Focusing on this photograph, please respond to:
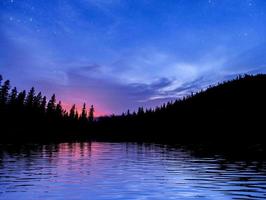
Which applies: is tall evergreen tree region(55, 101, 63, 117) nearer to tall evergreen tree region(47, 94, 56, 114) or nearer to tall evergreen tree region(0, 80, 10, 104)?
tall evergreen tree region(47, 94, 56, 114)

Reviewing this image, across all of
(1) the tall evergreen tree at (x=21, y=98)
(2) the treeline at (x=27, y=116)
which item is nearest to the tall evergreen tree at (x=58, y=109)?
(2) the treeline at (x=27, y=116)

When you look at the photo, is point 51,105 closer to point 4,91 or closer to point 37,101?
point 37,101

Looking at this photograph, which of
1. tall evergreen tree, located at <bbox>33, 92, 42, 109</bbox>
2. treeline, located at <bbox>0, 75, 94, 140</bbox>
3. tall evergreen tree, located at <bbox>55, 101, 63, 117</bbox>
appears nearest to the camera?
treeline, located at <bbox>0, 75, 94, 140</bbox>

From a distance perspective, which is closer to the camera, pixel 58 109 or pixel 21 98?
pixel 21 98

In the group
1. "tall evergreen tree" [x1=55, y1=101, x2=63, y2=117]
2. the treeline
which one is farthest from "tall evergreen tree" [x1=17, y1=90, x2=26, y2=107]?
"tall evergreen tree" [x1=55, y1=101, x2=63, y2=117]

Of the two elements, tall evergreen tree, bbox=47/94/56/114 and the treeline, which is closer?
the treeline

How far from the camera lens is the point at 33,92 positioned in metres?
166

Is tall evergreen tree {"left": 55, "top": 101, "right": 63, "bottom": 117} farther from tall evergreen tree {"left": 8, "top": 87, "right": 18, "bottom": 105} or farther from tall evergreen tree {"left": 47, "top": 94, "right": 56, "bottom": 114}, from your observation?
tall evergreen tree {"left": 8, "top": 87, "right": 18, "bottom": 105}

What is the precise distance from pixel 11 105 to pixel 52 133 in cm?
3472

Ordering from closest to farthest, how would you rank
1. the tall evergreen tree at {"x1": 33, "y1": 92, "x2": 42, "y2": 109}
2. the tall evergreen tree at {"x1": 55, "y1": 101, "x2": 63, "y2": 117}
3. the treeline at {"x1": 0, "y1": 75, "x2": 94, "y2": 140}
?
1. the treeline at {"x1": 0, "y1": 75, "x2": 94, "y2": 140}
2. the tall evergreen tree at {"x1": 33, "y1": 92, "x2": 42, "y2": 109}
3. the tall evergreen tree at {"x1": 55, "y1": 101, "x2": 63, "y2": 117}

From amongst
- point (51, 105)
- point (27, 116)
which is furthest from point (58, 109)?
point (27, 116)

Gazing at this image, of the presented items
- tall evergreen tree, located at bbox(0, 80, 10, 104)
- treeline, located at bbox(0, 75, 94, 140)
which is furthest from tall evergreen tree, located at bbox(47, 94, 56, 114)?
tall evergreen tree, located at bbox(0, 80, 10, 104)

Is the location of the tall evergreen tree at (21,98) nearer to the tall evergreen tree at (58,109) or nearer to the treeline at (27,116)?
the treeline at (27,116)

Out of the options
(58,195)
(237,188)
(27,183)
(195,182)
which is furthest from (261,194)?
(27,183)
